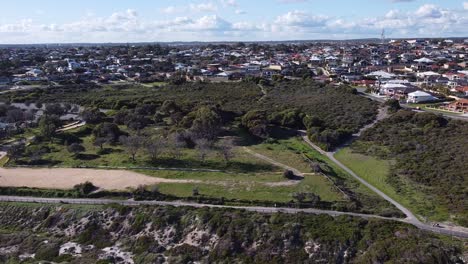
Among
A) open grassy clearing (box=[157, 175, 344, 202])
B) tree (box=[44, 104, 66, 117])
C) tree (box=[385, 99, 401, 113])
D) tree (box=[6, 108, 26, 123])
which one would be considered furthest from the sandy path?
tree (box=[385, 99, 401, 113])

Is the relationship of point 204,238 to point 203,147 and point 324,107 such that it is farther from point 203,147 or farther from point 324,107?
point 324,107

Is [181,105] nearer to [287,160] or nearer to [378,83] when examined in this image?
[287,160]

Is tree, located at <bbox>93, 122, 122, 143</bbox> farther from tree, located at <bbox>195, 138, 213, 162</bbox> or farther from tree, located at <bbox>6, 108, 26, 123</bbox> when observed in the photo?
tree, located at <bbox>6, 108, 26, 123</bbox>

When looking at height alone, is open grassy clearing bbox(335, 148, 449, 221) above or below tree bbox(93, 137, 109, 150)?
below

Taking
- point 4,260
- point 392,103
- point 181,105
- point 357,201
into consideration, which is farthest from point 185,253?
point 392,103

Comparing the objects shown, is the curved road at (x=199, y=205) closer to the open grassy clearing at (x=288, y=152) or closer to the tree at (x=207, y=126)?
the open grassy clearing at (x=288, y=152)
